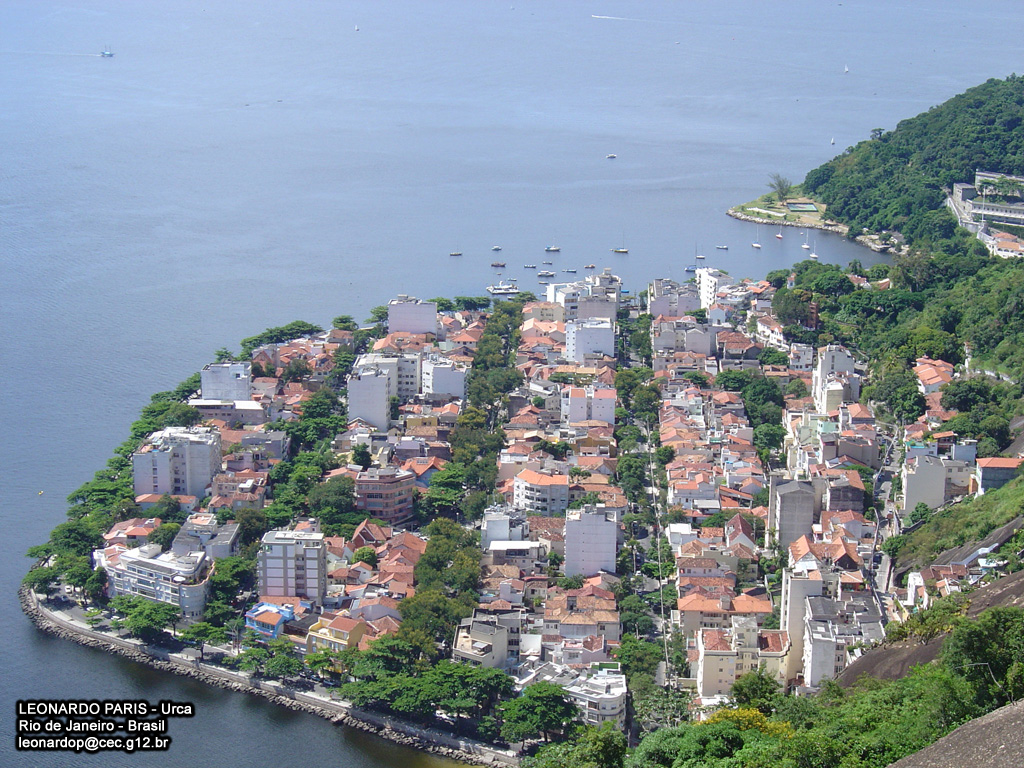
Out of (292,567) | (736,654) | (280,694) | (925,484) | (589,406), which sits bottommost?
(280,694)

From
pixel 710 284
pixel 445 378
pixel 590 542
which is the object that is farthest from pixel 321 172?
pixel 590 542

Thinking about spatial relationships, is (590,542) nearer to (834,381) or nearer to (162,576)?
(162,576)

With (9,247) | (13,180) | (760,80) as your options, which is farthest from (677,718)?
(760,80)

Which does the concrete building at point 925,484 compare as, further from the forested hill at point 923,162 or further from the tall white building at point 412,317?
the forested hill at point 923,162

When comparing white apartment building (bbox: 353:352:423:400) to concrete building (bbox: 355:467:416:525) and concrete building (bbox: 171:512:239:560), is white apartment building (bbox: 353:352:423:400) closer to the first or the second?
concrete building (bbox: 355:467:416:525)

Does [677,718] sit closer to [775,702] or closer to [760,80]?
[775,702]

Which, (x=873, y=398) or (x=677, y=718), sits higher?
(x=873, y=398)
